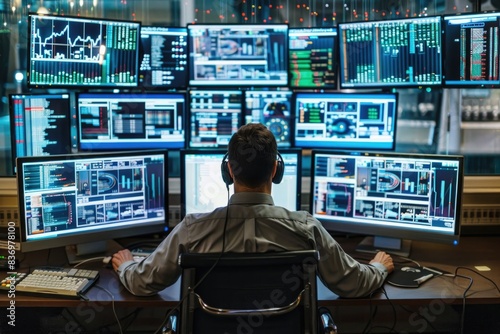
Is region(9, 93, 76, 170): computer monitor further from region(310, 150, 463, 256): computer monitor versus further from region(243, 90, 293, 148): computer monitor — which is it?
region(310, 150, 463, 256): computer monitor

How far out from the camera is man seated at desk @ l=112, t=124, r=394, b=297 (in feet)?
5.78

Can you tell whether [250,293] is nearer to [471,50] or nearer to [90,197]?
[90,197]

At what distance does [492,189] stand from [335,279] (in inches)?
57.4

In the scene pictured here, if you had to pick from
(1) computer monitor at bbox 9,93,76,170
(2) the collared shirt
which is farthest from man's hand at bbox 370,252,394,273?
(1) computer monitor at bbox 9,93,76,170

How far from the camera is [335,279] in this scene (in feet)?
6.41

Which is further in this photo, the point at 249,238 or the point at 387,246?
the point at 387,246

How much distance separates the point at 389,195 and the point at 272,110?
32.5 inches

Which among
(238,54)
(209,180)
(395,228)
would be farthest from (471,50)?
(209,180)

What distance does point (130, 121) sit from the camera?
2.88 metres

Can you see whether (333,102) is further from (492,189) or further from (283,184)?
(492,189)

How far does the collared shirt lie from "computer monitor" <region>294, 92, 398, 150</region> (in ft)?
3.48

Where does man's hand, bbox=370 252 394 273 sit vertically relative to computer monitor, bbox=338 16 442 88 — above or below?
below

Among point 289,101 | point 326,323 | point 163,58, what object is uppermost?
point 163,58

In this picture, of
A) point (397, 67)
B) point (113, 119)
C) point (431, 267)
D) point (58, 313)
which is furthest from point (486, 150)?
point (58, 313)
